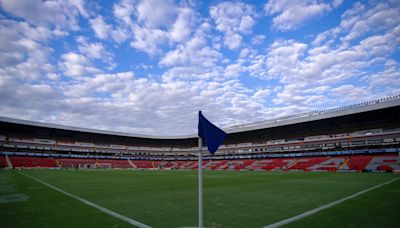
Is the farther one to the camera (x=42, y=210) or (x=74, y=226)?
(x=42, y=210)

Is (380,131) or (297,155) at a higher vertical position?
(380,131)

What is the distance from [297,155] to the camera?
55.7 metres

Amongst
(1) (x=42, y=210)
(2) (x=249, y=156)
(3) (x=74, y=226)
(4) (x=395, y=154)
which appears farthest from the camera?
(2) (x=249, y=156)

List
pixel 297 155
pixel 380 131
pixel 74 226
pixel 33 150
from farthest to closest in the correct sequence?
pixel 33 150
pixel 297 155
pixel 380 131
pixel 74 226

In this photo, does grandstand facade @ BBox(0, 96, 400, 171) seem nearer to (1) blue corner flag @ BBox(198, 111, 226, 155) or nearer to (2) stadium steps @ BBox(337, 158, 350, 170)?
(2) stadium steps @ BBox(337, 158, 350, 170)

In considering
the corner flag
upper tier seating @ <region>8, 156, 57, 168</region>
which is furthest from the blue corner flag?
upper tier seating @ <region>8, 156, 57, 168</region>

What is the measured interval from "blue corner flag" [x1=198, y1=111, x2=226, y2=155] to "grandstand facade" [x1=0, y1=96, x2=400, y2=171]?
42.2 meters

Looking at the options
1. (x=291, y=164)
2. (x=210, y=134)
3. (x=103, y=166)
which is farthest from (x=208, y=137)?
(x=103, y=166)

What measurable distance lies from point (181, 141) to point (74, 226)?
8339cm

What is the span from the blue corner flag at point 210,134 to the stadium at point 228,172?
293 centimetres

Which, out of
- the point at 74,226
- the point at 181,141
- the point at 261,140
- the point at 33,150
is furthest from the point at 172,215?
the point at 181,141

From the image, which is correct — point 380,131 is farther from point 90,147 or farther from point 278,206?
point 90,147

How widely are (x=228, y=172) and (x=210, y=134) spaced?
3880 cm

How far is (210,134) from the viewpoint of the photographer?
452 centimetres
